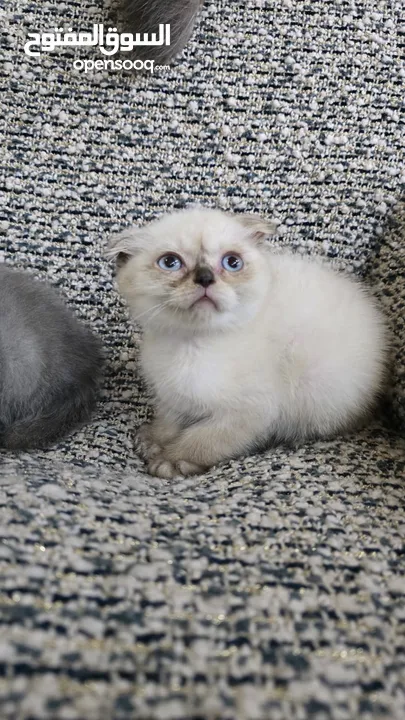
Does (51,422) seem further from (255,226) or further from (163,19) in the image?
(163,19)

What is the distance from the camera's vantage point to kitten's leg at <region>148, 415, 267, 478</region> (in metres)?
1.05

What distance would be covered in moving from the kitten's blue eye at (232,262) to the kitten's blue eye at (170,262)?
79 millimetres

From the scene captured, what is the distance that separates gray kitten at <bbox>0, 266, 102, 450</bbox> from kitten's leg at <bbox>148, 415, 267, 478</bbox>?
0.20 m

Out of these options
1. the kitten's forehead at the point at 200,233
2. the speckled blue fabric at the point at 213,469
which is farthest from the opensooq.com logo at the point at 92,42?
the kitten's forehead at the point at 200,233

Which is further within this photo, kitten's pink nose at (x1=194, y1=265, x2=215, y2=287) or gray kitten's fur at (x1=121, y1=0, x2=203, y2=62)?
gray kitten's fur at (x1=121, y1=0, x2=203, y2=62)

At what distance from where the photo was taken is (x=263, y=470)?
Answer: 97 centimetres

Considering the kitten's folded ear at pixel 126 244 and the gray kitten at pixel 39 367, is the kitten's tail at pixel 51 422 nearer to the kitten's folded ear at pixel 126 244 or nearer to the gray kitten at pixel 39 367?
the gray kitten at pixel 39 367

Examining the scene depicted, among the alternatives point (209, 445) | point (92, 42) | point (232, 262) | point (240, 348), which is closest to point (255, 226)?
point (232, 262)

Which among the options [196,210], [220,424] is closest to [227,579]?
[220,424]

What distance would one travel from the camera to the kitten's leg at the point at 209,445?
1.05 metres

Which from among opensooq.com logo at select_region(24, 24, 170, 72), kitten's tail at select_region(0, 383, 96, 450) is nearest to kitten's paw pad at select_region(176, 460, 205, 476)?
kitten's tail at select_region(0, 383, 96, 450)

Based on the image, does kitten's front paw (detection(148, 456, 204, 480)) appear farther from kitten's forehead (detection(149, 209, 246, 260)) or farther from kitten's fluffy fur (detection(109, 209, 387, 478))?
kitten's forehead (detection(149, 209, 246, 260))

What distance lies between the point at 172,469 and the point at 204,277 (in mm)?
334

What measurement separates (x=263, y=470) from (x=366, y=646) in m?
0.40
